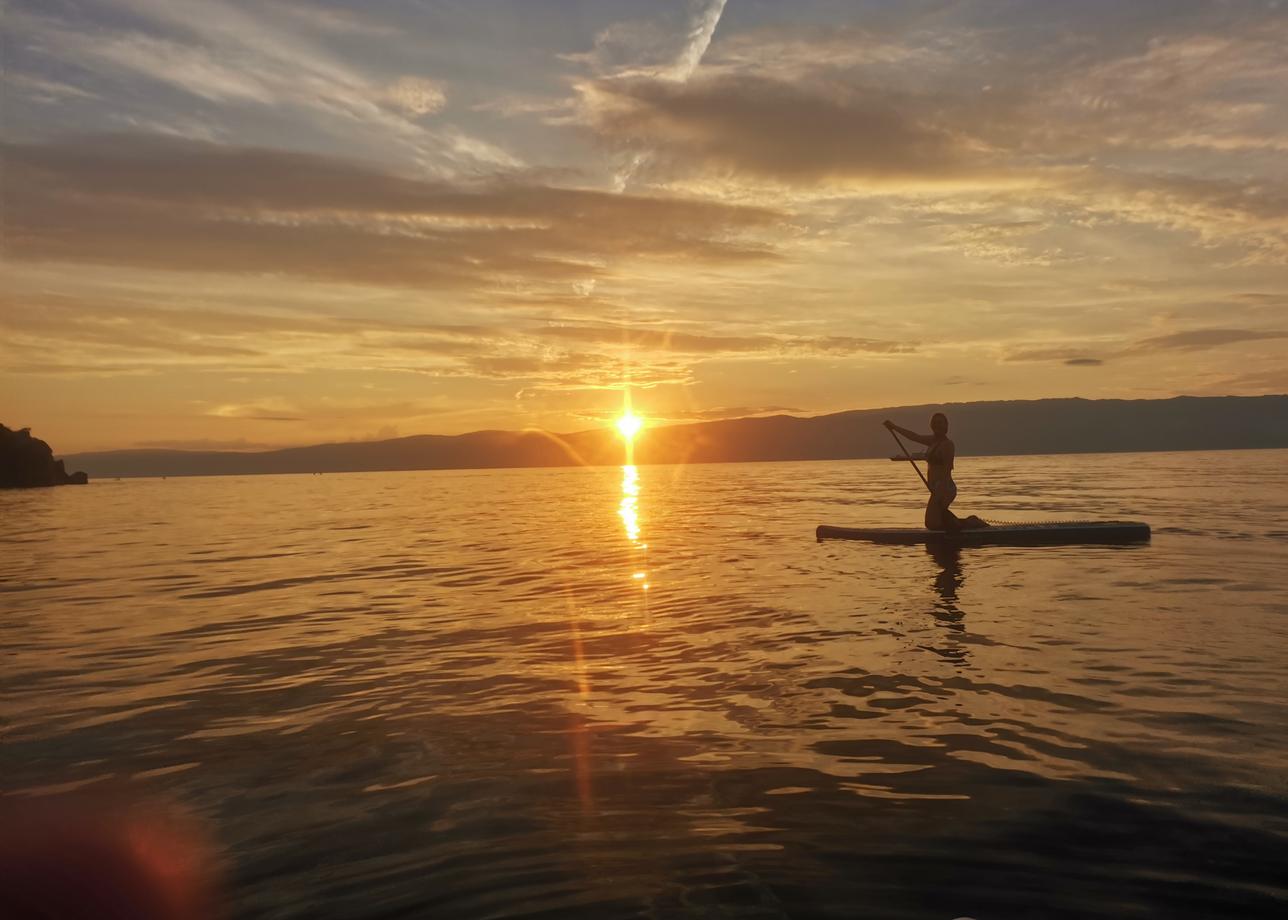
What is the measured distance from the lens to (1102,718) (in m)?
8.45

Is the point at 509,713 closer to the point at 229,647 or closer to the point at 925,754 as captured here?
the point at 925,754

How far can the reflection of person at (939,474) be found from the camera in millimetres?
21406

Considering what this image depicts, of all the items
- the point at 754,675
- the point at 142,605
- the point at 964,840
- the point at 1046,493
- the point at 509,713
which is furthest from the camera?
the point at 1046,493

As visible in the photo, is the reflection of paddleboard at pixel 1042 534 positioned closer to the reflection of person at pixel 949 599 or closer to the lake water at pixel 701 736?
the reflection of person at pixel 949 599

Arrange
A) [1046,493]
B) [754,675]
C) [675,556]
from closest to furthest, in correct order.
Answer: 1. [754,675]
2. [675,556]
3. [1046,493]

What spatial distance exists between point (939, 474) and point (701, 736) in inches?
615

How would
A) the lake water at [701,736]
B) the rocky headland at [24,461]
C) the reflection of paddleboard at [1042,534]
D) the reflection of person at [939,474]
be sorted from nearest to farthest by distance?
the lake water at [701,736] → the reflection of person at [939,474] → the reflection of paddleboard at [1042,534] → the rocky headland at [24,461]

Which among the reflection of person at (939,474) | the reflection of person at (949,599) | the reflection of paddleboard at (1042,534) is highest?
the reflection of person at (939,474)

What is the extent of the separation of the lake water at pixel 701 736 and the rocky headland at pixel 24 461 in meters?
129

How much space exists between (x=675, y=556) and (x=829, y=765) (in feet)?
58.6

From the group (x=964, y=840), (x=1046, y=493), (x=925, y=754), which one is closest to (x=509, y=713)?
(x=925, y=754)

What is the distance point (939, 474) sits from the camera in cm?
2209

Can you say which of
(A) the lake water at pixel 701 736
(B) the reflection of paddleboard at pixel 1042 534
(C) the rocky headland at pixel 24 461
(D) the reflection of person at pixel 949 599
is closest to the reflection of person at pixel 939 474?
(B) the reflection of paddleboard at pixel 1042 534

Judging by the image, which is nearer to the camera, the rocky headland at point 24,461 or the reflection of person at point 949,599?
the reflection of person at point 949,599
